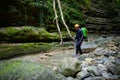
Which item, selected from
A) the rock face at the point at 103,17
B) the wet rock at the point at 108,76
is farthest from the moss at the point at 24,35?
the rock face at the point at 103,17

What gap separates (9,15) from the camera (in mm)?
15305

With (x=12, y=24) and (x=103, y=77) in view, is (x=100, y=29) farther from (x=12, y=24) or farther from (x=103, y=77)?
(x=103, y=77)

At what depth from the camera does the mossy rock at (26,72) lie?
486 centimetres

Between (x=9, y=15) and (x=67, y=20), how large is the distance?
7.00 meters

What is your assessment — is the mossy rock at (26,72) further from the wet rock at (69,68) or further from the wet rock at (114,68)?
the wet rock at (114,68)

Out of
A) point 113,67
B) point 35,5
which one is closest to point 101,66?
point 113,67

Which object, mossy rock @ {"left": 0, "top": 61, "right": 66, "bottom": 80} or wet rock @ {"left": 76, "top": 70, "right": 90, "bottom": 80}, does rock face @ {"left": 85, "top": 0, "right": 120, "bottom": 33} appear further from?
mossy rock @ {"left": 0, "top": 61, "right": 66, "bottom": 80}

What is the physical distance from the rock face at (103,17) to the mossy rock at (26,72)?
743 inches

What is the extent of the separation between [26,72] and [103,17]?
891 inches

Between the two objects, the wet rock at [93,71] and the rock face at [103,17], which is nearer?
the wet rock at [93,71]

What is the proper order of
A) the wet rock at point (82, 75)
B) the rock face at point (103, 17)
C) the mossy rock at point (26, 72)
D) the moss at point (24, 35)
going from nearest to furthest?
the mossy rock at point (26, 72), the wet rock at point (82, 75), the moss at point (24, 35), the rock face at point (103, 17)

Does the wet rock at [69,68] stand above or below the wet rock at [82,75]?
above

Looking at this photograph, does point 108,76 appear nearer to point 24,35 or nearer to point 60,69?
point 60,69

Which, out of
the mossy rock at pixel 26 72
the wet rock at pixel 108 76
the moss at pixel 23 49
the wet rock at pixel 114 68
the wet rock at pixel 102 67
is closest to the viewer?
the mossy rock at pixel 26 72
